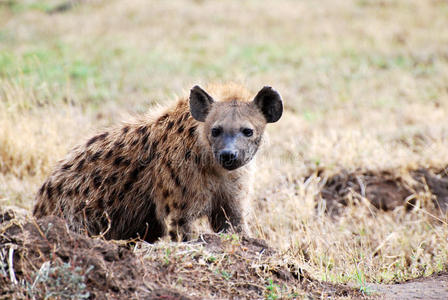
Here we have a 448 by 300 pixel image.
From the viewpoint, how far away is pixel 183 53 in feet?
42.9

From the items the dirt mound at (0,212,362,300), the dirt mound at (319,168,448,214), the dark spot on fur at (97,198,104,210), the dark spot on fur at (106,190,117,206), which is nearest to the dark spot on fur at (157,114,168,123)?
the dark spot on fur at (106,190,117,206)

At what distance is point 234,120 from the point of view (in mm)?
4066

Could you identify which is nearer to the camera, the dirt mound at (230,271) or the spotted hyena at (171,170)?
the dirt mound at (230,271)

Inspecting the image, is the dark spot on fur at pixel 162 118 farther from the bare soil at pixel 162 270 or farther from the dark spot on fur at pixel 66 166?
the bare soil at pixel 162 270

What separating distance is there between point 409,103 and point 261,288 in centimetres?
709

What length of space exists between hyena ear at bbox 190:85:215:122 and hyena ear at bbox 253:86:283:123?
352 millimetres

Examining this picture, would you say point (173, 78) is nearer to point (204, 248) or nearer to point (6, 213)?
point (6, 213)

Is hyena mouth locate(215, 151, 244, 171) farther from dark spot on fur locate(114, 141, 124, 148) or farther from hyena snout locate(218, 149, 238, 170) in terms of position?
dark spot on fur locate(114, 141, 124, 148)

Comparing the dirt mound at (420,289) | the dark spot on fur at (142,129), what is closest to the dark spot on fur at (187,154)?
the dark spot on fur at (142,129)

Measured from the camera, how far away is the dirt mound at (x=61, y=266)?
9.29 feet

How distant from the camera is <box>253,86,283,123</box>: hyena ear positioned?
418 cm

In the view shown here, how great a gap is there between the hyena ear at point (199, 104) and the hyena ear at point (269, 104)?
0.35 m

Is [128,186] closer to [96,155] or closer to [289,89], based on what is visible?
[96,155]

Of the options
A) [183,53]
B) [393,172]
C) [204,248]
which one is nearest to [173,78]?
[183,53]
